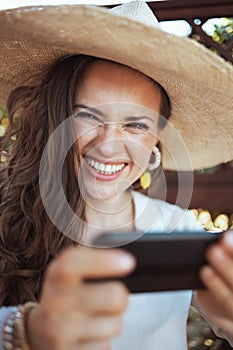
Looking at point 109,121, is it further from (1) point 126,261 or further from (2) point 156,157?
(1) point 126,261

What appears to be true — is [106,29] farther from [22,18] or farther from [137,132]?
[137,132]

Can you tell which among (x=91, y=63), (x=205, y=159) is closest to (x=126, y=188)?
(x=91, y=63)

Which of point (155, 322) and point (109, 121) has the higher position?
point (109, 121)

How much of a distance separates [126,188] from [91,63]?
35cm

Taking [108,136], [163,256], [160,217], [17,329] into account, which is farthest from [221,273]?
[160,217]

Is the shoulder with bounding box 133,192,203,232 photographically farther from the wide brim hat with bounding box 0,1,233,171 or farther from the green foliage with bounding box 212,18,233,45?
the green foliage with bounding box 212,18,233,45

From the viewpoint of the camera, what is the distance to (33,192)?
151cm

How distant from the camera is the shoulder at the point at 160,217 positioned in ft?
5.67

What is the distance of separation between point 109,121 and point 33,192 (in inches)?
10.1

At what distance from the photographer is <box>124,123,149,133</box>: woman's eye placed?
1468 millimetres

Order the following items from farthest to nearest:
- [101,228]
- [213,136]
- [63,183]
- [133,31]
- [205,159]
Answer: [205,159], [213,136], [101,228], [63,183], [133,31]

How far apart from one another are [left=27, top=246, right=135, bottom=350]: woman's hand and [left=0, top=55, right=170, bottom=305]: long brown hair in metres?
0.77

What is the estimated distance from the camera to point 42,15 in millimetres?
1227

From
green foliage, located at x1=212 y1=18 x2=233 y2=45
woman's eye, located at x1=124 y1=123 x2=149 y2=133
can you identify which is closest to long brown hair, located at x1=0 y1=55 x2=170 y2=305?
woman's eye, located at x1=124 y1=123 x2=149 y2=133
